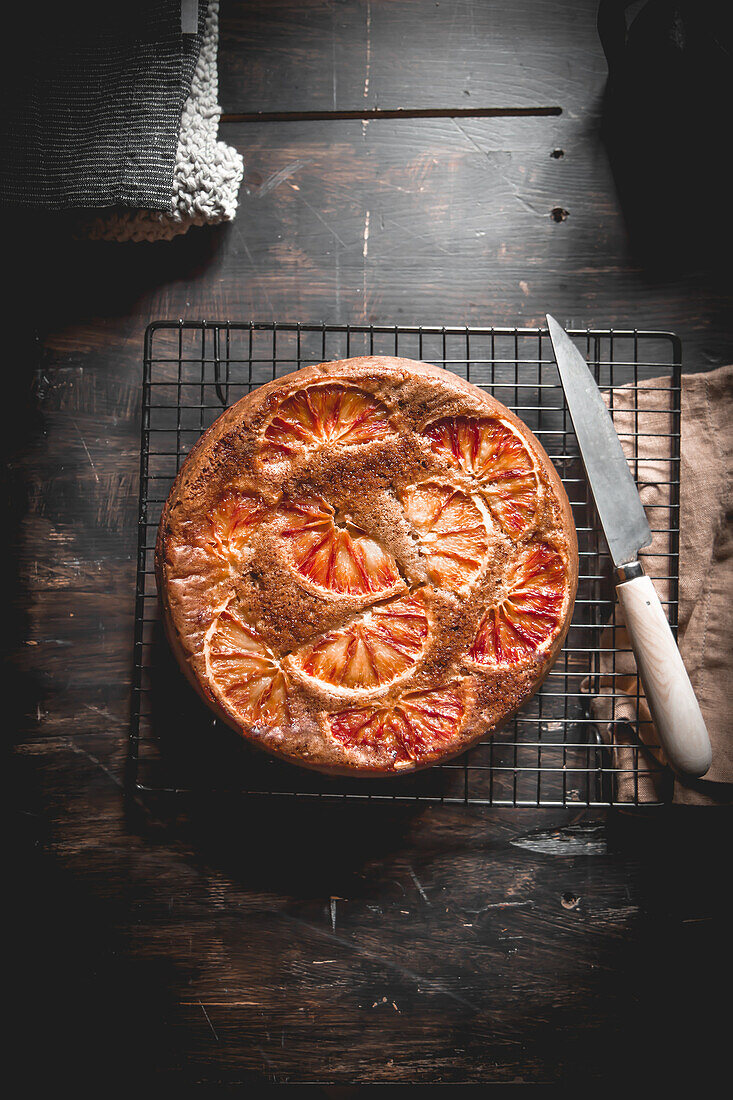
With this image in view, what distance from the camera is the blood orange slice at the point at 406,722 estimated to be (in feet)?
→ 5.33

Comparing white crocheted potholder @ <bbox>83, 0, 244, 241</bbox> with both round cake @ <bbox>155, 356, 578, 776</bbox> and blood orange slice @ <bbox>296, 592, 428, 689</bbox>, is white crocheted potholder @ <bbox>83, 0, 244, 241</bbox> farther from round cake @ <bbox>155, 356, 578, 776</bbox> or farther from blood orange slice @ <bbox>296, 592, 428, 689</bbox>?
blood orange slice @ <bbox>296, 592, 428, 689</bbox>

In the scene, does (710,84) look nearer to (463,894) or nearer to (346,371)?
(346,371)

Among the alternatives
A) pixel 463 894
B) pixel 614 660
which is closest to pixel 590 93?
pixel 614 660

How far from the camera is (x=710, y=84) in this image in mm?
1748

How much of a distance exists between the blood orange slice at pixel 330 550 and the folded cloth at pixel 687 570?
0.73m

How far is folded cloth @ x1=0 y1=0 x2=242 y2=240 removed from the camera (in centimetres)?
194

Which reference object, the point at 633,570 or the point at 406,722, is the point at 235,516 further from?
the point at 633,570

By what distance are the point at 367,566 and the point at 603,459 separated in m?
0.70

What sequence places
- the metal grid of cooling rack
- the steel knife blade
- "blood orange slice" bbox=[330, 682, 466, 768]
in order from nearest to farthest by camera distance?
"blood orange slice" bbox=[330, 682, 466, 768] → the steel knife blade → the metal grid of cooling rack

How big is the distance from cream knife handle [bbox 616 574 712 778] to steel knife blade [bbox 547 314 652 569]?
0.12 meters

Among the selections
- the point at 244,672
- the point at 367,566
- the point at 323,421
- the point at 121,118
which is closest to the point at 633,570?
the point at 367,566

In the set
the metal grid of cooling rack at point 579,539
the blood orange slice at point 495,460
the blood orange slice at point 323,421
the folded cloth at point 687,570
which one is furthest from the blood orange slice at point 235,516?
the folded cloth at point 687,570

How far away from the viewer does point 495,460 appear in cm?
168

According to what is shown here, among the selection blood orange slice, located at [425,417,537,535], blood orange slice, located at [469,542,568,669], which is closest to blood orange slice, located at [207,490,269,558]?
blood orange slice, located at [425,417,537,535]
